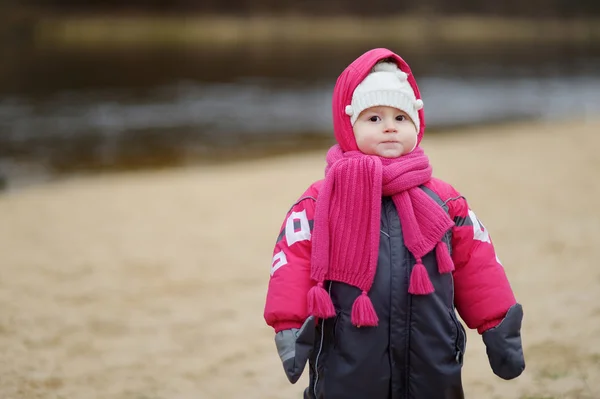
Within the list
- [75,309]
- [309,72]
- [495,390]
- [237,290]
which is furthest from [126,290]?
[309,72]

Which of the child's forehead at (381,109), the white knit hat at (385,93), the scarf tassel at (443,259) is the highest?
the white knit hat at (385,93)

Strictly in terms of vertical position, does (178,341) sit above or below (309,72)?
below

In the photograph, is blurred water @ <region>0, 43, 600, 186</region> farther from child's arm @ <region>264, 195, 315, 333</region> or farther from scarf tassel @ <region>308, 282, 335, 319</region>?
scarf tassel @ <region>308, 282, 335, 319</region>

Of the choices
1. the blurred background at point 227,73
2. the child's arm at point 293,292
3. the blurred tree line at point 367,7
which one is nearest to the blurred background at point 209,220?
the blurred background at point 227,73

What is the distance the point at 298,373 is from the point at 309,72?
2517 centimetres

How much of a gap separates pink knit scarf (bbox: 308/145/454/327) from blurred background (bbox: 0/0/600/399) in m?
1.33

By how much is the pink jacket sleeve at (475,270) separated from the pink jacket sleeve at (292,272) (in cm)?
41

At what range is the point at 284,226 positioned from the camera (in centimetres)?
221

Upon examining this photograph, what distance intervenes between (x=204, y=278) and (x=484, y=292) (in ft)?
9.99

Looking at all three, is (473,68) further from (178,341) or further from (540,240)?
(178,341)

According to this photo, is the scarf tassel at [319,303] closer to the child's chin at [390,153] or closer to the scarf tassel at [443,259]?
the scarf tassel at [443,259]

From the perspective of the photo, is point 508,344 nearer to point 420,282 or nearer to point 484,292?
point 484,292

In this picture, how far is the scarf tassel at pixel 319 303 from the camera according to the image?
203 centimetres

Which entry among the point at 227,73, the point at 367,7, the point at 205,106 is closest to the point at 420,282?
the point at 205,106
